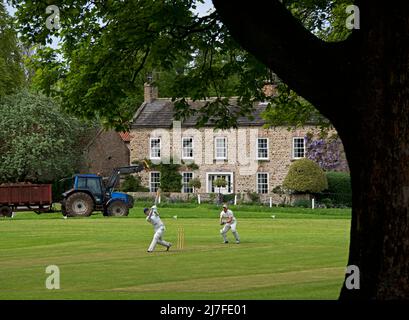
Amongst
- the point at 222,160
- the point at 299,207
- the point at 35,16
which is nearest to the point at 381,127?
the point at 35,16

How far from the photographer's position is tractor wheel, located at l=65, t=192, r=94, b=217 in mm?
46019

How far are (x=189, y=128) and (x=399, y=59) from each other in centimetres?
5566

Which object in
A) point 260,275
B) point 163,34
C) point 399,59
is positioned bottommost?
point 260,275

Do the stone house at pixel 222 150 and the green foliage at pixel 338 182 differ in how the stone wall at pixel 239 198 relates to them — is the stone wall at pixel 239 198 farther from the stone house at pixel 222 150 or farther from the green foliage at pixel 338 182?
the green foliage at pixel 338 182

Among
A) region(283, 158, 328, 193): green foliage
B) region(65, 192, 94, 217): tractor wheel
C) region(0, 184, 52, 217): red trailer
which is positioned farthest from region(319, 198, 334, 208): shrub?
region(0, 184, 52, 217): red trailer

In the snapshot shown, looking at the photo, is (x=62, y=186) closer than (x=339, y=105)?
No

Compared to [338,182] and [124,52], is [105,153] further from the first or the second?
[124,52]

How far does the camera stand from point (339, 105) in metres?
11.5

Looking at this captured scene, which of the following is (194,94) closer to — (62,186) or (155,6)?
(155,6)

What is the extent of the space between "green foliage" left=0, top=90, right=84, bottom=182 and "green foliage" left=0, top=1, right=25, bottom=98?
1.55 m

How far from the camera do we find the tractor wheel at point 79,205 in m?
46.0

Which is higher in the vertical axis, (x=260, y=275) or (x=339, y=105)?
(x=339, y=105)

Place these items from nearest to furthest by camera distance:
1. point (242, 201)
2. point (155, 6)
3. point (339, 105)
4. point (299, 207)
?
1. point (339, 105)
2. point (155, 6)
3. point (299, 207)
4. point (242, 201)
